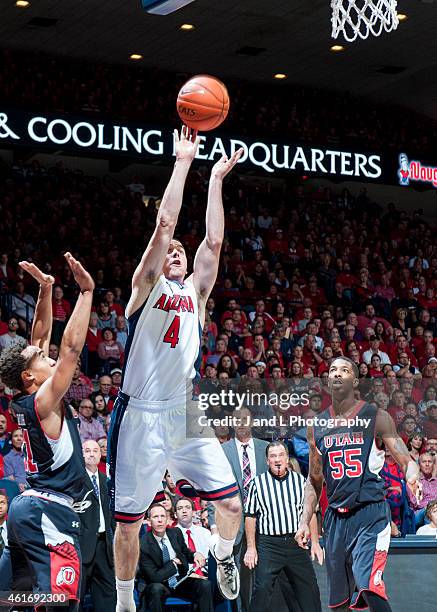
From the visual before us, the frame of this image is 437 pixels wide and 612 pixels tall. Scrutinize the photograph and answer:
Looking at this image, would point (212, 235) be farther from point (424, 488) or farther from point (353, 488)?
point (424, 488)

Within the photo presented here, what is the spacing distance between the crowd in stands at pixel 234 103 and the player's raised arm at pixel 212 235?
1006 cm

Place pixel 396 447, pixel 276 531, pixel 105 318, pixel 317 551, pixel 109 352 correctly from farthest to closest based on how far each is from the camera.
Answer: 1. pixel 105 318
2. pixel 109 352
3. pixel 276 531
4. pixel 317 551
5. pixel 396 447

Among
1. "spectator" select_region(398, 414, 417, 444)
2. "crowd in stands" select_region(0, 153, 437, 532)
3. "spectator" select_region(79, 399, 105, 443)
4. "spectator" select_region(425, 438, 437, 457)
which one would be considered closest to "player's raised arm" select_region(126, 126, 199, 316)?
"crowd in stands" select_region(0, 153, 437, 532)

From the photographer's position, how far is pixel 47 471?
598 centimetres

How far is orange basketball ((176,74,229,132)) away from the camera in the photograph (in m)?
6.68

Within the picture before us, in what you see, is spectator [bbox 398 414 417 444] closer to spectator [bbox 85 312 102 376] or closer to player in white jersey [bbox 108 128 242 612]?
spectator [bbox 85 312 102 376]

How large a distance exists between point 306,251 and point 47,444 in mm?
12285

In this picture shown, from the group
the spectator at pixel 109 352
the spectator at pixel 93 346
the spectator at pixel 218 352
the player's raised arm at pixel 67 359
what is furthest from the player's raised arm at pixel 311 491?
the spectator at pixel 93 346

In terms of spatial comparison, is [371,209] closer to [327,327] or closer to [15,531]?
[327,327]

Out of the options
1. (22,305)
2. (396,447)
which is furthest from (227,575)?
(22,305)

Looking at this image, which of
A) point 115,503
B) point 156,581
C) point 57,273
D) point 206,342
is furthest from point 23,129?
point 115,503

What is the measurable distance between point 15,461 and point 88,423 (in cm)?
133

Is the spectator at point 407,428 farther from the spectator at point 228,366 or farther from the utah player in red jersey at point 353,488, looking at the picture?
the utah player in red jersey at point 353,488

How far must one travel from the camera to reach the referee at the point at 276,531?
8.38 meters
